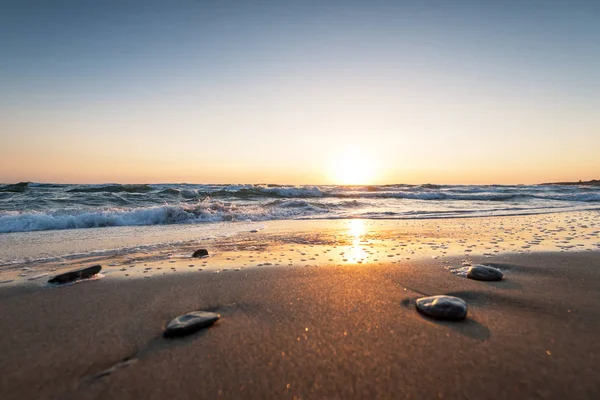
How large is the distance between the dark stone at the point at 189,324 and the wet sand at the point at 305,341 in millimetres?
59

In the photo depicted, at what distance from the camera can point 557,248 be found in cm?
460

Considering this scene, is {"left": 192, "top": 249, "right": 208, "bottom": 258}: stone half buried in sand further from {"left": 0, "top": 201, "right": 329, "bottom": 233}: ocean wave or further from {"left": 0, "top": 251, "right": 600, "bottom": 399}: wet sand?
{"left": 0, "top": 201, "right": 329, "bottom": 233}: ocean wave

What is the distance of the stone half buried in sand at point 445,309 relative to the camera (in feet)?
6.86

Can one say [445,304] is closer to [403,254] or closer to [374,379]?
[374,379]

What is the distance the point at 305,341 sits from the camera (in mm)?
1861

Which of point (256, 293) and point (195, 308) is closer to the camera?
point (195, 308)

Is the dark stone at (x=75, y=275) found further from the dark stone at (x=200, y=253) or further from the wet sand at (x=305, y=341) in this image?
the dark stone at (x=200, y=253)

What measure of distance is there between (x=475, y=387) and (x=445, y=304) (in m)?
0.76

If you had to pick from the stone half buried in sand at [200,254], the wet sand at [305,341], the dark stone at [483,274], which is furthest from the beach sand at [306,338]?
the stone half buried in sand at [200,254]

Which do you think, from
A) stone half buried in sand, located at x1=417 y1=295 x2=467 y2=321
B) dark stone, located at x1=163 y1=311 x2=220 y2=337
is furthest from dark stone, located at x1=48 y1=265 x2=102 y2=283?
stone half buried in sand, located at x1=417 y1=295 x2=467 y2=321

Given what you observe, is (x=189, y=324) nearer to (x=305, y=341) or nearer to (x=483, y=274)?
(x=305, y=341)

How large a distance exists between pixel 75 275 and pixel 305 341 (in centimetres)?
271

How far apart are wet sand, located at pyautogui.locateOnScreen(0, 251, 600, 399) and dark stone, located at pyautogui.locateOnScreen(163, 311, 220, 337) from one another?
6 cm

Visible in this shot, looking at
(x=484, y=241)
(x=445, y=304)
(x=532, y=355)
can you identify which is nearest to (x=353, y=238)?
(x=484, y=241)
